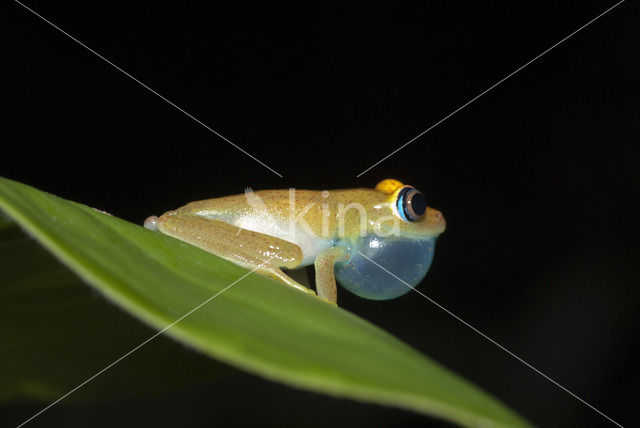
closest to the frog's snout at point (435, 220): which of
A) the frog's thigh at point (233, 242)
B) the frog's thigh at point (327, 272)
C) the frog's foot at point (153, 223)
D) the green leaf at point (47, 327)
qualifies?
the frog's thigh at point (327, 272)

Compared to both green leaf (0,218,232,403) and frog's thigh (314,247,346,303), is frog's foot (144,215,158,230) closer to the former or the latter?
frog's thigh (314,247,346,303)

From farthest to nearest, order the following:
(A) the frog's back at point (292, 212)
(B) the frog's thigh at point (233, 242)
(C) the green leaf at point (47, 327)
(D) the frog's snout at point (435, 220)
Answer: (D) the frog's snout at point (435, 220) < (A) the frog's back at point (292, 212) < (B) the frog's thigh at point (233, 242) < (C) the green leaf at point (47, 327)

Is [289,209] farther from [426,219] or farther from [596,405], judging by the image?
[596,405]

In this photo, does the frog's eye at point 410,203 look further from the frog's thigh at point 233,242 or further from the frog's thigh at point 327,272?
the frog's thigh at point 233,242

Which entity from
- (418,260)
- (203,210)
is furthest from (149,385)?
(418,260)

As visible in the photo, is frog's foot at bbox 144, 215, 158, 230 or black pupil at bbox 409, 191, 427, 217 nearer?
frog's foot at bbox 144, 215, 158, 230

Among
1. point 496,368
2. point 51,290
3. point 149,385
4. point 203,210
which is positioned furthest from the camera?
point 496,368

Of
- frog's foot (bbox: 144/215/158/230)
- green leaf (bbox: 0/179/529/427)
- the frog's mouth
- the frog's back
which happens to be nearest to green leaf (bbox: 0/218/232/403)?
green leaf (bbox: 0/179/529/427)
